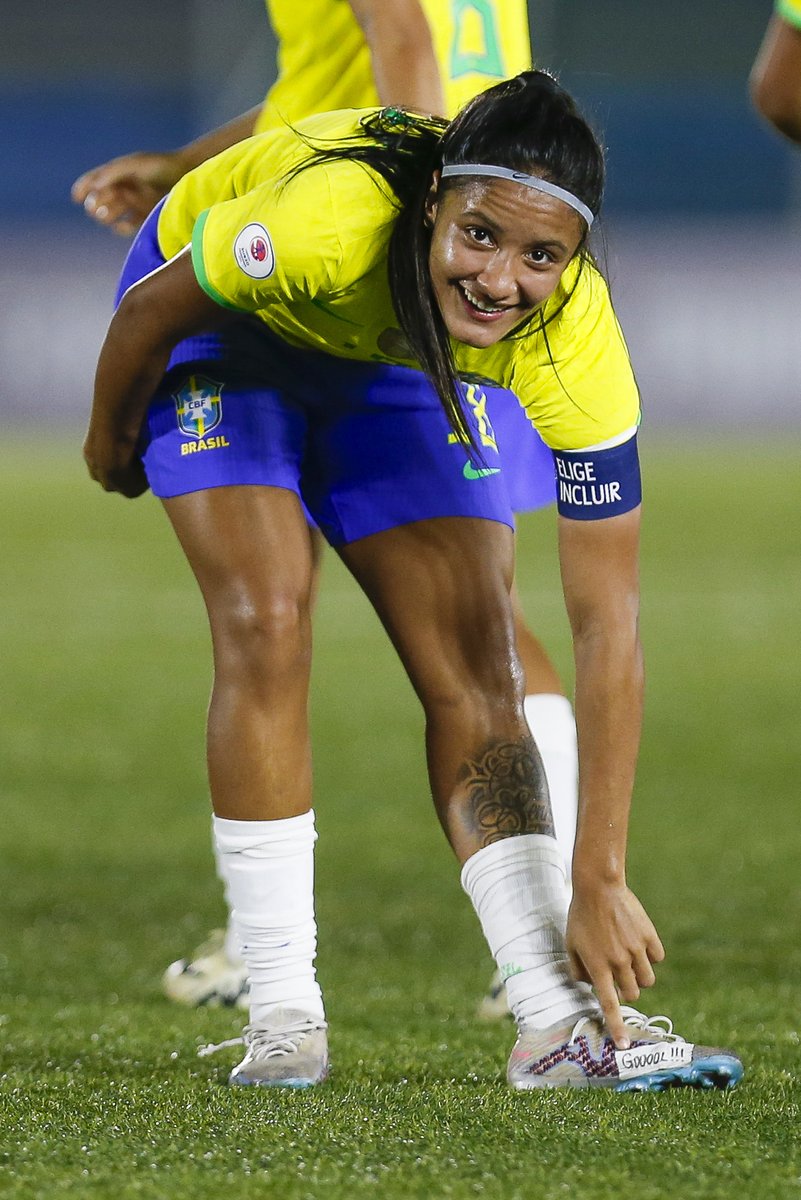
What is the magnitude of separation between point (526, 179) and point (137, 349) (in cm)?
66

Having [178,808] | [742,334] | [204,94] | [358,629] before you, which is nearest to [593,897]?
[178,808]

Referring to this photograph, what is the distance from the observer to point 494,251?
7.89 ft

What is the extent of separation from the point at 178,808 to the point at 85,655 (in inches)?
109

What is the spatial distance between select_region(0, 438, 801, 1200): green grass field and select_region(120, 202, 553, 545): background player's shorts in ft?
2.78

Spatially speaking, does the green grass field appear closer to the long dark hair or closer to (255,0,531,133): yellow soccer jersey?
the long dark hair

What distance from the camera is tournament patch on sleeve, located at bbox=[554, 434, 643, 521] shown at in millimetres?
2557

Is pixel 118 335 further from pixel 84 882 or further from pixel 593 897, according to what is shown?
pixel 84 882

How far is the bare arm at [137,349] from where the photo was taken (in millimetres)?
2605

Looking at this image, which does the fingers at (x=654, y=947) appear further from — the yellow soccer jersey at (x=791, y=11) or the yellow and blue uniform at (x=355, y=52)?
the yellow and blue uniform at (x=355, y=52)

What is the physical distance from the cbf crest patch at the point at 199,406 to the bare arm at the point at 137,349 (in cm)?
6

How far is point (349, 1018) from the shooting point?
3.12 m

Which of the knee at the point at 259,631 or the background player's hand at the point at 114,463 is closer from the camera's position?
the knee at the point at 259,631

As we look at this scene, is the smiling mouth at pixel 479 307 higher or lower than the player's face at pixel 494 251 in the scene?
lower

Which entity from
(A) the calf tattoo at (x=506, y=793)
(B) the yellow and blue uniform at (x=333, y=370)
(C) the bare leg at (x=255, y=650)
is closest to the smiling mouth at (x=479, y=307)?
(B) the yellow and blue uniform at (x=333, y=370)
